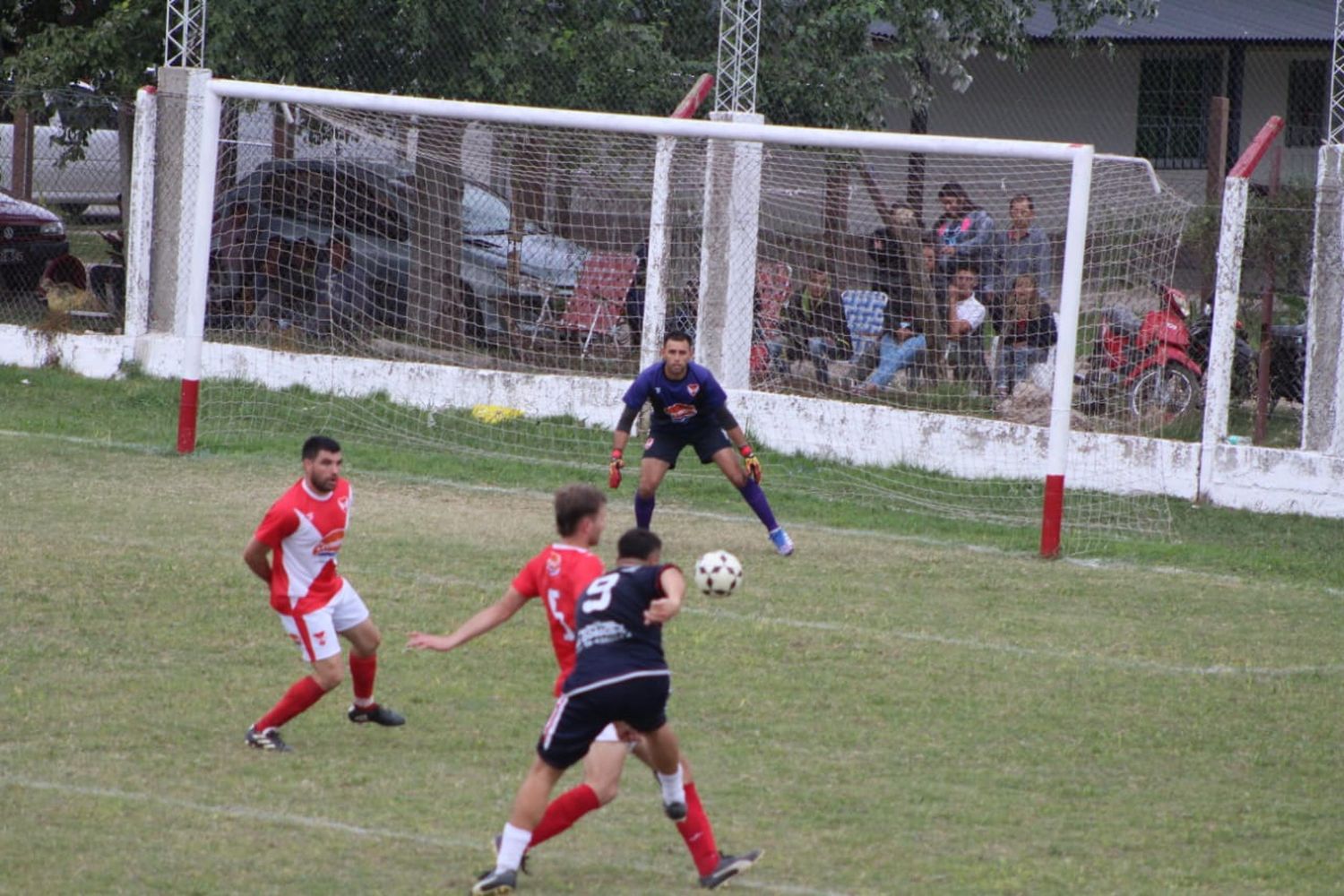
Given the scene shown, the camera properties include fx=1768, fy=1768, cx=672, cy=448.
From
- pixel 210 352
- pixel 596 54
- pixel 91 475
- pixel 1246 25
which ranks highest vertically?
pixel 1246 25

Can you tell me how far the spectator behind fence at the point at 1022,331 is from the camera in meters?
14.2

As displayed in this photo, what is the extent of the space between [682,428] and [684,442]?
0.12 meters

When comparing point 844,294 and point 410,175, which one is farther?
point 410,175

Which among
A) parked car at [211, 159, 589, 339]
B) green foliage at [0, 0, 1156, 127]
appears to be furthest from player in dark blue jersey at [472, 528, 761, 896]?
green foliage at [0, 0, 1156, 127]

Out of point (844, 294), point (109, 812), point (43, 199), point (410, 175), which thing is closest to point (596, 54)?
point (410, 175)

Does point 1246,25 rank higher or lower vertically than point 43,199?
higher

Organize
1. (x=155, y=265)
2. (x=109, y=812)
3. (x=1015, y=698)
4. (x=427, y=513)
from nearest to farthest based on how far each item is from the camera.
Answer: (x=109, y=812)
(x=1015, y=698)
(x=427, y=513)
(x=155, y=265)

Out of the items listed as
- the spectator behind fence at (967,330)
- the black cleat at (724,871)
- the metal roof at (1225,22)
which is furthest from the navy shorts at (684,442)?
the metal roof at (1225,22)

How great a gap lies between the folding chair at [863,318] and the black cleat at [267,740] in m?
8.56

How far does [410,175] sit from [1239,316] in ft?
25.2

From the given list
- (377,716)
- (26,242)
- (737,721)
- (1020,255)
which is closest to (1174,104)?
(1020,255)

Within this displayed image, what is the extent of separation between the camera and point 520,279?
16.6 m

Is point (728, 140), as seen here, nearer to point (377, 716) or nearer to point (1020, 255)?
point (1020, 255)

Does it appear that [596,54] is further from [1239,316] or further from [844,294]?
[1239,316]
